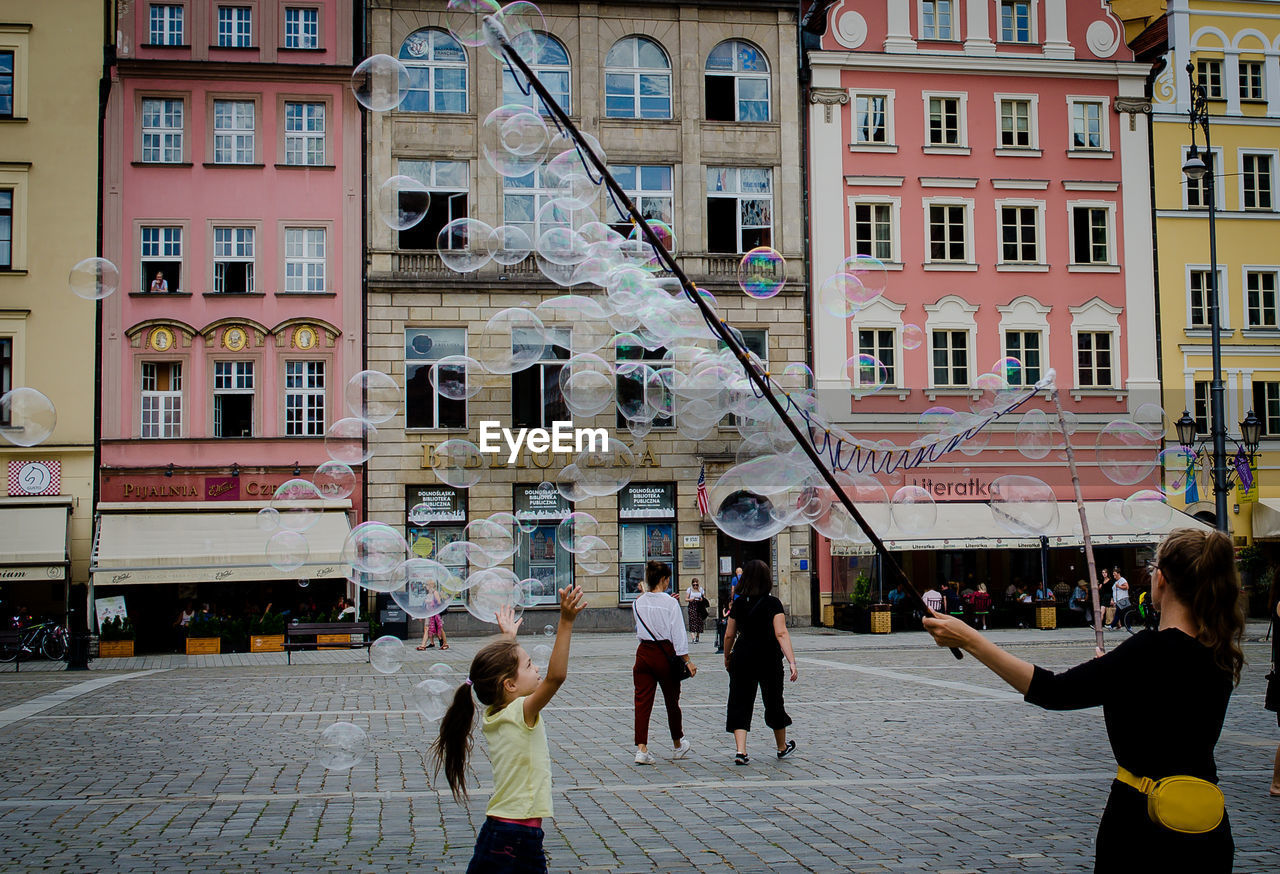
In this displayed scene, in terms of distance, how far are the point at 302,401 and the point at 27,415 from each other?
16140 millimetres

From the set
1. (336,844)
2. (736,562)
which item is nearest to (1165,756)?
(336,844)

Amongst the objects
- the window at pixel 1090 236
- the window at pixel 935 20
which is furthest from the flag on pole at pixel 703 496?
the window at pixel 935 20

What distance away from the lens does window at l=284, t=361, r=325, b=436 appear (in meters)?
30.5

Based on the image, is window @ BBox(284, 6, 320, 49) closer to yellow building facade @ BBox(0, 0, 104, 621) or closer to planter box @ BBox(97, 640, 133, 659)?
yellow building facade @ BBox(0, 0, 104, 621)

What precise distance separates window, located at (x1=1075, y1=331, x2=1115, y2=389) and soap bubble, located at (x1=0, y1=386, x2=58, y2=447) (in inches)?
1059

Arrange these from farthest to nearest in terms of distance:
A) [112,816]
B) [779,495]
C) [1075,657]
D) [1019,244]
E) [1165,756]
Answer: [1019,244] → [1075,657] → [779,495] → [112,816] → [1165,756]

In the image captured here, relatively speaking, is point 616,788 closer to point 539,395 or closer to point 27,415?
point 27,415

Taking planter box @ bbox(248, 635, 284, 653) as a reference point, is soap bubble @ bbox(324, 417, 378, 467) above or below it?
above

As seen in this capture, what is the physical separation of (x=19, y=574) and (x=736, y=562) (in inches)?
659

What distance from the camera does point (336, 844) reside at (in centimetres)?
723

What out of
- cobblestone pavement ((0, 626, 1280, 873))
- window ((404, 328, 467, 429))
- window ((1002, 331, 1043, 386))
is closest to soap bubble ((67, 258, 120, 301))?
cobblestone pavement ((0, 626, 1280, 873))

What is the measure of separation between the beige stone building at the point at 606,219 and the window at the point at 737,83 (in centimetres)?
4

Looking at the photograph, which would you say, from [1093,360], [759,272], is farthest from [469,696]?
[1093,360]

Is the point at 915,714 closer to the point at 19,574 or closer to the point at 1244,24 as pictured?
the point at 19,574
